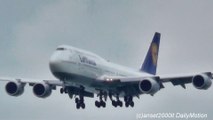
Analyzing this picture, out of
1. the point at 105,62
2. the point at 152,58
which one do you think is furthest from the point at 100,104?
the point at 152,58

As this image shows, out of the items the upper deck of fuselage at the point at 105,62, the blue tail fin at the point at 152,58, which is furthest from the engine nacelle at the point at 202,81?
the blue tail fin at the point at 152,58

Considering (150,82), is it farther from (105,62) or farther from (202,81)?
(105,62)

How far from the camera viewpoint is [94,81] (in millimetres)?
104688

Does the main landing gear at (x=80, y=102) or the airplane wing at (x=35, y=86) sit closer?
the main landing gear at (x=80, y=102)

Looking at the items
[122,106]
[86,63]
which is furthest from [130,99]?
[86,63]

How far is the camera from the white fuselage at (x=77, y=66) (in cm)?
10194

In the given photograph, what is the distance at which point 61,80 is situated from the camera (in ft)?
339

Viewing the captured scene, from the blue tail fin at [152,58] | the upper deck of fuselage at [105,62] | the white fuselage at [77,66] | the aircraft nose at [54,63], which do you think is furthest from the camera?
the blue tail fin at [152,58]

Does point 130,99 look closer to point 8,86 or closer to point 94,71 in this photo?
point 94,71

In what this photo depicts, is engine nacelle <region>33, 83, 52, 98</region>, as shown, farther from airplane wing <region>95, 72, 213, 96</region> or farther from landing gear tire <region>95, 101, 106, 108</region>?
airplane wing <region>95, 72, 213, 96</region>

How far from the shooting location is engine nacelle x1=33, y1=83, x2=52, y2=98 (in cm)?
10900

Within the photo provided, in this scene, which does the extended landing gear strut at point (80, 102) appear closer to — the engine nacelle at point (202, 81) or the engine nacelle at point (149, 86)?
the engine nacelle at point (149, 86)

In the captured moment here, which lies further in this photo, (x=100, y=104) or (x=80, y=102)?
(x=100, y=104)

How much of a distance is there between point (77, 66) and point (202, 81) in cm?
1402
